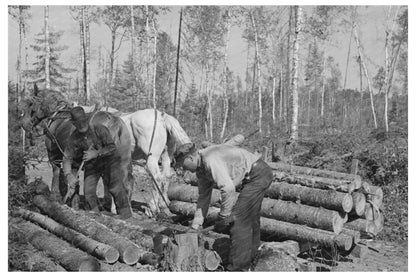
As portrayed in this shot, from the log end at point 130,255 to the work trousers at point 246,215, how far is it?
1.14 meters

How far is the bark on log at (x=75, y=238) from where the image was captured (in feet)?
17.8

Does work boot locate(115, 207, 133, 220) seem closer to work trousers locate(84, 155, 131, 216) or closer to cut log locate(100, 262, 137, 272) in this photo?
work trousers locate(84, 155, 131, 216)

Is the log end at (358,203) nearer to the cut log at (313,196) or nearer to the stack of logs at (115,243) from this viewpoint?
the cut log at (313,196)

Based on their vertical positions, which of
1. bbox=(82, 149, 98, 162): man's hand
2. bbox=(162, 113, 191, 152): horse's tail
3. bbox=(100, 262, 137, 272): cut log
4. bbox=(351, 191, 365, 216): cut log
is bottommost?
bbox=(100, 262, 137, 272): cut log

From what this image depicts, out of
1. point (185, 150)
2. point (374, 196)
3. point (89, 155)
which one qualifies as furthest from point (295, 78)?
point (185, 150)

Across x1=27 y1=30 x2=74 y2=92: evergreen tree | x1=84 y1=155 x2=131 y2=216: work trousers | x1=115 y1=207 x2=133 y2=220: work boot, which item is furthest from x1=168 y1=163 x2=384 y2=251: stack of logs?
x1=27 y1=30 x2=74 y2=92: evergreen tree

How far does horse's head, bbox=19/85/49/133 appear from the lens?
8.20 metres

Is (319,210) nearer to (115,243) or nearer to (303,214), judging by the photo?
(303,214)

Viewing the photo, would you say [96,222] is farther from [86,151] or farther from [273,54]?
[273,54]

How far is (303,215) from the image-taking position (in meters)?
6.68

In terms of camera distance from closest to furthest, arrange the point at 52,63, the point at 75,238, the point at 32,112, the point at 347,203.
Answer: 1. the point at 75,238
2. the point at 347,203
3. the point at 32,112
4. the point at 52,63

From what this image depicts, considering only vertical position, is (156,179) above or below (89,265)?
above

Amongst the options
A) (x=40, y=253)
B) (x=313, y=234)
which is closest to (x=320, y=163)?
(x=313, y=234)

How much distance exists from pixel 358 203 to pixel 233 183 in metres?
2.58
